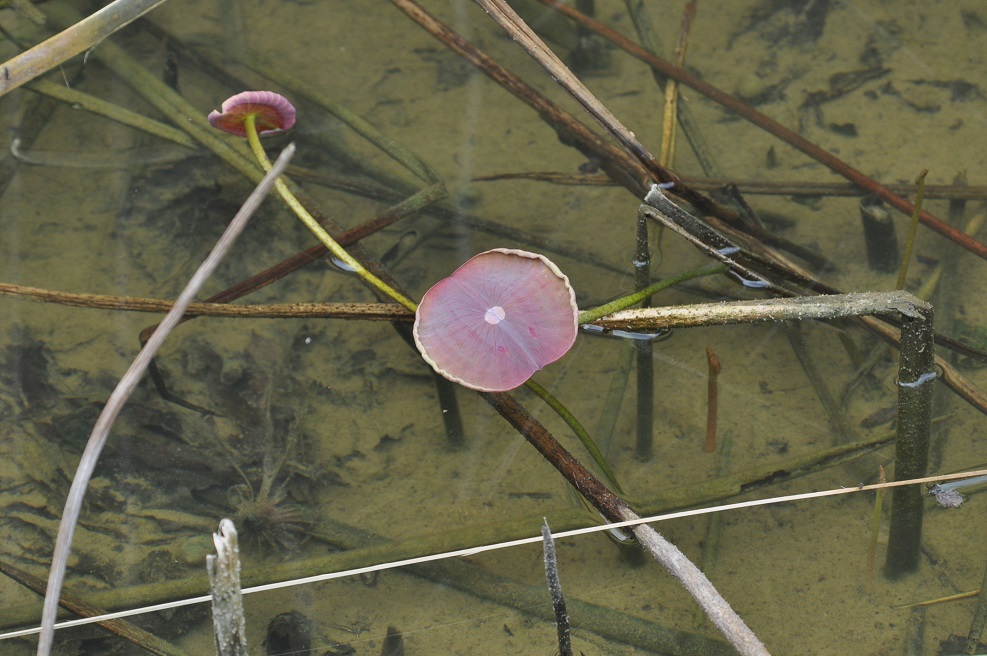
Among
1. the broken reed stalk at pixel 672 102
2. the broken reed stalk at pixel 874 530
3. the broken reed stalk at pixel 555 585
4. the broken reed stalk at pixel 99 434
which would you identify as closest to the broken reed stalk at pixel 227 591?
the broken reed stalk at pixel 99 434

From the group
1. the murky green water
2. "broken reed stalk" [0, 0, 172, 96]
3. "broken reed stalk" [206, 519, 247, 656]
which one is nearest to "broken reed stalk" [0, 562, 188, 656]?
the murky green water

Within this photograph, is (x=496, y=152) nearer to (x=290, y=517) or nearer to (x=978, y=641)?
(x=290, y=517)

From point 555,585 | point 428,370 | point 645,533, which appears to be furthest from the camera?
point 428,370

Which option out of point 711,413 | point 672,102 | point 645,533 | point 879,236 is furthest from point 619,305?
point 672,102

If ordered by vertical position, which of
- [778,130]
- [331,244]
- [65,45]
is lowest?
[331,244]

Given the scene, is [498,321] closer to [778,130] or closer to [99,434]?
[99,434]

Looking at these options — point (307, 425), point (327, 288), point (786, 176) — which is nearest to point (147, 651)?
point (307, 425)
